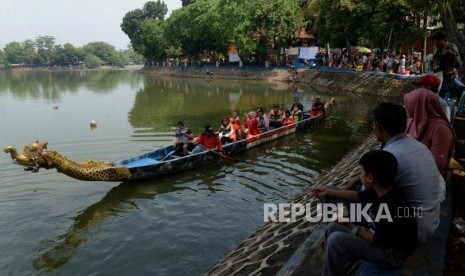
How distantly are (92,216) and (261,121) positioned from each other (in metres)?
8.62

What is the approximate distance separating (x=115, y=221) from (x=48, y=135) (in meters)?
12.0

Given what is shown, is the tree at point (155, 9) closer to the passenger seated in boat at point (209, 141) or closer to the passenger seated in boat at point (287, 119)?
the passenger seated in boat at point (287, 119)

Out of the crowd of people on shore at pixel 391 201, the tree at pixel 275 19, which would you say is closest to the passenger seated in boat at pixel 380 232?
the crowd of people on shore at pixel 391 201

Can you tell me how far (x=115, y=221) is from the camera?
9203 millimetres

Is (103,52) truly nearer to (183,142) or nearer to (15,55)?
(15,55)

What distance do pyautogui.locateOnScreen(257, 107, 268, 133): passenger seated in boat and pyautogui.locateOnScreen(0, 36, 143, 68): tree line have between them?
130 m

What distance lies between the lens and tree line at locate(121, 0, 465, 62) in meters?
25.8

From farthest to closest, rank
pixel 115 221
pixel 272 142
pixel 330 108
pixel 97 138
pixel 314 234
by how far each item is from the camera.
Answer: pixel 330 108 < pixel 97 138 < pixel 272 142 < pixel 115 221 < pixel 314 234

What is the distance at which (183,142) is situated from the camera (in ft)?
42.1

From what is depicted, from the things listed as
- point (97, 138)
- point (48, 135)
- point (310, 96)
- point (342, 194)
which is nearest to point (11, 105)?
point (48, 135)

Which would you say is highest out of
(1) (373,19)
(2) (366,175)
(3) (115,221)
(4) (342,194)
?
(1) (373,19)

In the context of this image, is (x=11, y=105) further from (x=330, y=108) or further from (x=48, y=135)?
(x=330, y=108)

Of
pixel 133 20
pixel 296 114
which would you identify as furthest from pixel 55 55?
pixel 296 114

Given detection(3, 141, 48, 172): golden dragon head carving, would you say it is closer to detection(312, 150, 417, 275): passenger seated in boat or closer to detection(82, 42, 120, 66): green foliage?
detection(312, 150, 417, 275): passenger seated in boat
